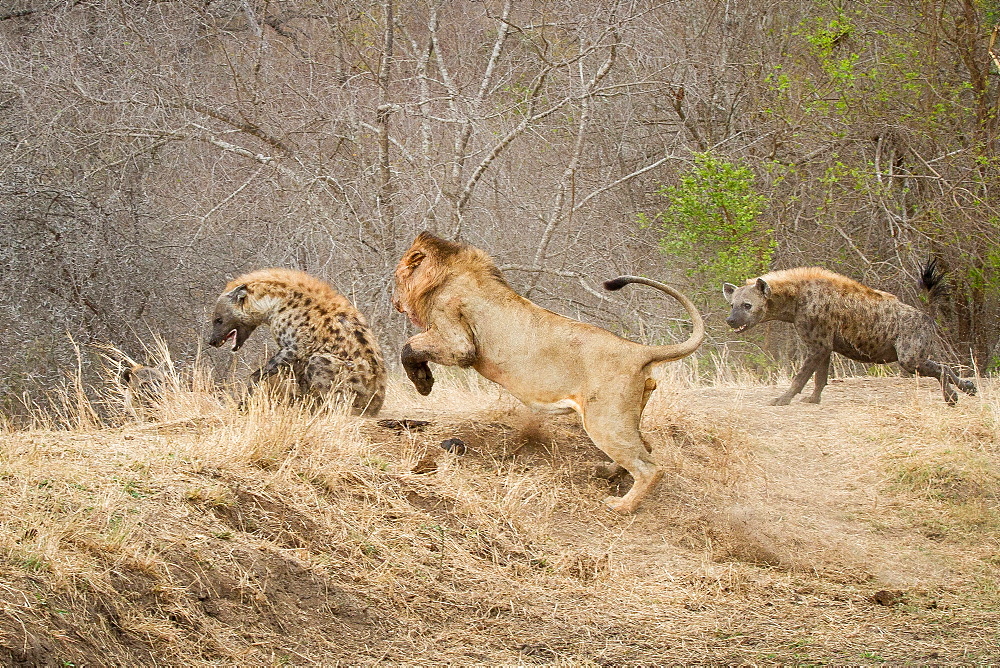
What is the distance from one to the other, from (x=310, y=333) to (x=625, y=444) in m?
2.32

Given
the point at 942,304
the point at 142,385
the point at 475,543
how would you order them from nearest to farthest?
1. the point at 475,543
2. the point at 142,385
3. the point at 942,304

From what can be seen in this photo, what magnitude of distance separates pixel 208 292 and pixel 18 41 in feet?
20.2

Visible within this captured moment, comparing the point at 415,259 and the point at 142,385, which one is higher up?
the point at 415,259

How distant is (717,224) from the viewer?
14.6 meters

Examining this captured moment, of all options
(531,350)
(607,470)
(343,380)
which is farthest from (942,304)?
(343,380)

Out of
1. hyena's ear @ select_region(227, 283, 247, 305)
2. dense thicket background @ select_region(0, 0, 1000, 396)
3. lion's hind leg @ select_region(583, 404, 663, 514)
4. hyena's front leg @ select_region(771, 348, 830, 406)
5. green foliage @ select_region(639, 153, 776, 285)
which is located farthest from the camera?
green foliage @ select_region(639, 153, 776, 285)

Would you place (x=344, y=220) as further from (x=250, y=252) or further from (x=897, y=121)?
(x=897, y=121)

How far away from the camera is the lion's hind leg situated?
23.7ft

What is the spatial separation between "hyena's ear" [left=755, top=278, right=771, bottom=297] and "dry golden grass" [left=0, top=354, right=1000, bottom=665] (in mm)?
2268

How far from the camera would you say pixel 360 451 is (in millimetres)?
6922

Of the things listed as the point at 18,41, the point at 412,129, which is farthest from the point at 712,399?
the point at 18,41

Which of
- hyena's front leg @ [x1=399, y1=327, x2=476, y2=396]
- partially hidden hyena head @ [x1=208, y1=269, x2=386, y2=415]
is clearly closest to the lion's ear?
hyena's front leg @ [x1=399, y1=327, x2=476, y2=396]

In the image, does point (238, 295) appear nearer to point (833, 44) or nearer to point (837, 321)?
point (837, 321)

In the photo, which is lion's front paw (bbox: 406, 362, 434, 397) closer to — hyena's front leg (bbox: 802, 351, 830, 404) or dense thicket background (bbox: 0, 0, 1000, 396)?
hyena's front leg (bbox: 802, 351, 830, 404)
